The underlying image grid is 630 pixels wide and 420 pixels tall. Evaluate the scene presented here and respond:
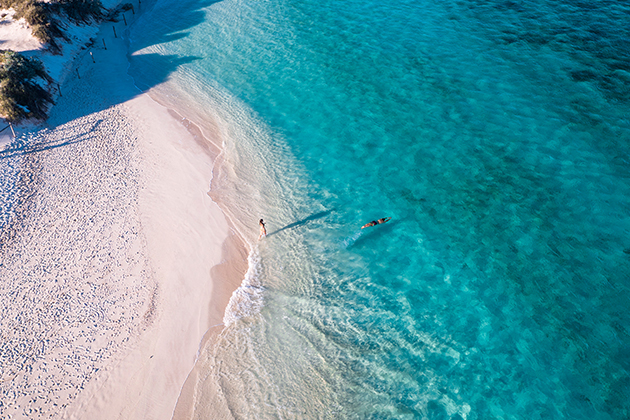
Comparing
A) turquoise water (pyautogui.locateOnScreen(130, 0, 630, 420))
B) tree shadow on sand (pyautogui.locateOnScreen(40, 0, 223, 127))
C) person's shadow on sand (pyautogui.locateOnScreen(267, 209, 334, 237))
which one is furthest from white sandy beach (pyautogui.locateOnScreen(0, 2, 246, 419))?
person's shadow on sand (pyautogui.locateOnScreen(267, 209, 334, 237))

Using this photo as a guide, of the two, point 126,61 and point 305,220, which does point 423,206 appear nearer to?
point 305,220

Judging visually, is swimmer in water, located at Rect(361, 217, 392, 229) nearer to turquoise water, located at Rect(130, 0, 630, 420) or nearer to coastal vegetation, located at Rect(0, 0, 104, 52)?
turquoise water, located at Rect(130, 0, 630, 420)

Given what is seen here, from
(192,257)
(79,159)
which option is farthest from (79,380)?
(79,159)

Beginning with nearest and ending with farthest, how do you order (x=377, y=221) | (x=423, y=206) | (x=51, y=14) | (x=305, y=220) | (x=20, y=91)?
(x=377, y=221)
(x=305, y=220)
(x=423, y=206)
(x=20, y=91)
(x=51, y=14)

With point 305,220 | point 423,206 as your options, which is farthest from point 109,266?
point 423,206

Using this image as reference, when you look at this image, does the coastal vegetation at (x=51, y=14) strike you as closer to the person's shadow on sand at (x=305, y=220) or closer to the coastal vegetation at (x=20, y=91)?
the coastal vegetation at (x=20, y=91)

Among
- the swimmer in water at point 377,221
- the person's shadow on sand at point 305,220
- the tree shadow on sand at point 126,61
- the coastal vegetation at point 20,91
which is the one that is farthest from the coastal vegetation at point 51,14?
the swimmer in water at point 377,221
